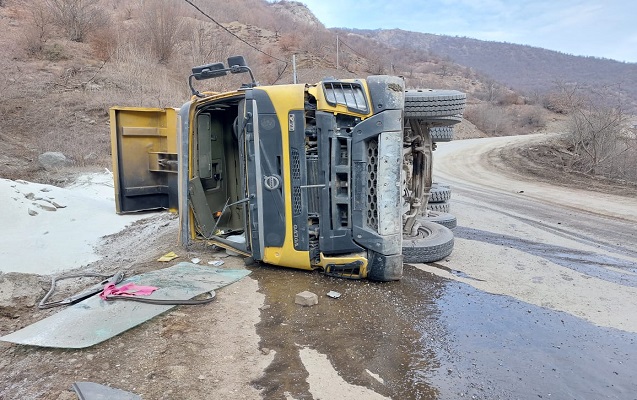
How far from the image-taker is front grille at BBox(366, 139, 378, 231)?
3.48 m

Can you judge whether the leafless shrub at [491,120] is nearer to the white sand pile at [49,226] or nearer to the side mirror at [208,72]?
the white sand pile at [49,226]

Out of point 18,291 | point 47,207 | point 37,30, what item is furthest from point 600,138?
point 37,30

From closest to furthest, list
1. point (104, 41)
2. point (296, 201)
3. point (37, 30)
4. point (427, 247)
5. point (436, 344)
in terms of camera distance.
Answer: point (436, 344) → point (296, 201) → point (427, 247) → point (37, 30) → point (104, 41)

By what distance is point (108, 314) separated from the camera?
2.93 metres

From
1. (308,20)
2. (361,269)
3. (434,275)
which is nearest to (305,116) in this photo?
(361,269)

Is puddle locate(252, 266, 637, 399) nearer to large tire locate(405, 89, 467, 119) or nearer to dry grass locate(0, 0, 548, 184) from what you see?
large tire locate(405, 89, 467, 119)

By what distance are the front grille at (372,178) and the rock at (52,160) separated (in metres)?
8.96

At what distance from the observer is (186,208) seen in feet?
14.2

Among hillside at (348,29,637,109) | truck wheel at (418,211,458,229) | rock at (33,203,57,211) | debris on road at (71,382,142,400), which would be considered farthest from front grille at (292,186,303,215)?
hillside at (348,29,637,109)

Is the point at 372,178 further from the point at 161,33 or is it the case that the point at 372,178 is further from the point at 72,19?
the point at 72,19

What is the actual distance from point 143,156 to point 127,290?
3220 millimetres

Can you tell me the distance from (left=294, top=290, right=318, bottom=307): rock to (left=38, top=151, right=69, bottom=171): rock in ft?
29.1

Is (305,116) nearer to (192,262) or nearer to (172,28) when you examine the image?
(192,262)

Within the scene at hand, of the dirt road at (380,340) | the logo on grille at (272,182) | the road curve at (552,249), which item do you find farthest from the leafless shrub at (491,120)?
the logo on grille at (272,182)
